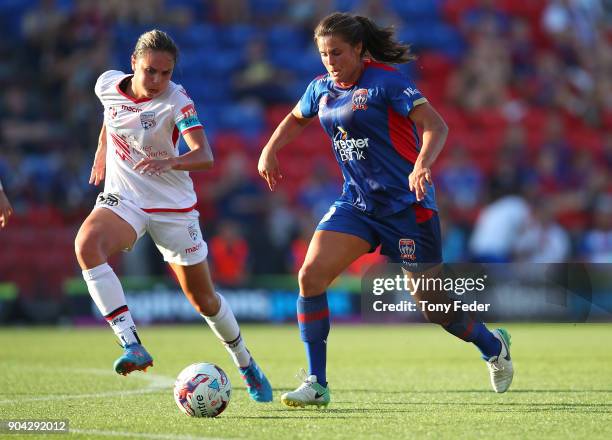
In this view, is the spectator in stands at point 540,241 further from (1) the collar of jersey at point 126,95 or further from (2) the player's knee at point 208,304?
(1) the collar of jersey at point 126,95

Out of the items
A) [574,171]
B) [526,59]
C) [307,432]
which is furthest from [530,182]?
[307,432]

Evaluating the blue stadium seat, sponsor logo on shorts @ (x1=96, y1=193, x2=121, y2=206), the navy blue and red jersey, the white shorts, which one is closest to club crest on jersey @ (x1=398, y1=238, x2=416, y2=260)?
the navy blue and red jersey

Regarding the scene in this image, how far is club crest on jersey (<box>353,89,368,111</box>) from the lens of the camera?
688 cm

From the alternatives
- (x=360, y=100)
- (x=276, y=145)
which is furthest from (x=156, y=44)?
(x=360, y=100)

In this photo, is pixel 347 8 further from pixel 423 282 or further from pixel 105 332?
pixel 423 282

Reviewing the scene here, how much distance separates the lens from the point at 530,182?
17328 millimetres

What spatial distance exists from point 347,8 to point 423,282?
15172 millimetres

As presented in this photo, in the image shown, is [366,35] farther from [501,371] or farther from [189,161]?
[501,371]

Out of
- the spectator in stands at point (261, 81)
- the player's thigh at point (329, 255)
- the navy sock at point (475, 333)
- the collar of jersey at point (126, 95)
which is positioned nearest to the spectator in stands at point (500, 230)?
the spectator in stands at point (261, 81)

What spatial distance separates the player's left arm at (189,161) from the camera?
6.51m

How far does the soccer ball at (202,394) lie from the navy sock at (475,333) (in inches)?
67.4

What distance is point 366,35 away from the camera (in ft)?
23.1

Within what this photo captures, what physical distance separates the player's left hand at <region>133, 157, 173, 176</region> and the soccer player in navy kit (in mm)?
830

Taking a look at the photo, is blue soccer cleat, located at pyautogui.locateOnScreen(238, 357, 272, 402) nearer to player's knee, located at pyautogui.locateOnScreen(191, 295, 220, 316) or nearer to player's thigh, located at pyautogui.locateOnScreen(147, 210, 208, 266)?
player's knee, located at pyautogui.locateOnScreen(191, 295, 220, 316)
